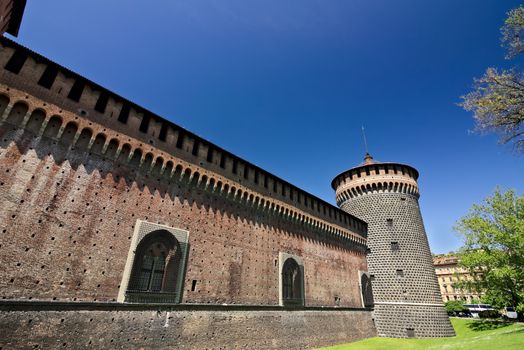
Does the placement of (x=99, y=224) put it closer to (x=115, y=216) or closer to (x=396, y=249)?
(x=115, y=216)

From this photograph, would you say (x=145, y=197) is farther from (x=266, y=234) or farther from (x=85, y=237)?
(x=266, y=234)

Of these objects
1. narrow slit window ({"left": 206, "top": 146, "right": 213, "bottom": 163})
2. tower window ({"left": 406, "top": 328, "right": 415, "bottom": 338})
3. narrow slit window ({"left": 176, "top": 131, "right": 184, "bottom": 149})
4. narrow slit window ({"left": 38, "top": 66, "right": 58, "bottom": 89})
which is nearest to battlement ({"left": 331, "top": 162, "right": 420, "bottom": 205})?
tower window ({"left": 406, "top": 328, "right": 415, "bottom": 338})

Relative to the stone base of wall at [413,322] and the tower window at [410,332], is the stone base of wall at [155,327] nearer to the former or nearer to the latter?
the stone base of wall at [413,322]

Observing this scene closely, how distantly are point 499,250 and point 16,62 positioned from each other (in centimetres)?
3569

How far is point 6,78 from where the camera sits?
9688mm

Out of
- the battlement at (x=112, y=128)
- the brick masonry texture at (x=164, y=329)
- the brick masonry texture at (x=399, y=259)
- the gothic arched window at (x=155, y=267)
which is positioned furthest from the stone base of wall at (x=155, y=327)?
the brick masonry texture at (x=399, y=259)

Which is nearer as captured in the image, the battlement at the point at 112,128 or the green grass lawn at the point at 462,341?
the battlement at the point at 112,128

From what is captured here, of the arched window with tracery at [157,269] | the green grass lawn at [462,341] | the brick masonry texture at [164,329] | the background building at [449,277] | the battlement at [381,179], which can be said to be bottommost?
the green grass lawn at [462,341]

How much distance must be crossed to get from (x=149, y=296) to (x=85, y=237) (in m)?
3.46

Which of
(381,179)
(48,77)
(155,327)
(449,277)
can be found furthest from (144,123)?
(449,277)

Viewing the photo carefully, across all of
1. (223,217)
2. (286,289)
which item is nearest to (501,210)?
(286,289)

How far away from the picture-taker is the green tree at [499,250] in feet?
74.9

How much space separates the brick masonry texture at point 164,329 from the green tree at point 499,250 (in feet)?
53.8

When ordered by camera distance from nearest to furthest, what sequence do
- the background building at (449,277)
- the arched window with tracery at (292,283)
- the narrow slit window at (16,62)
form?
the narrow slit window at (16,62) → the arched window with tracery at (292,283) → the background building at (449,277)
